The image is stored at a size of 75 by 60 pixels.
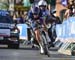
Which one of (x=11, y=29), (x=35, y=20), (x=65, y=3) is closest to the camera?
(x=35, y=20)

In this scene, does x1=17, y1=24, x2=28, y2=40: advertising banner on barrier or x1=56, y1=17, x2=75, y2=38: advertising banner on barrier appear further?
x1=17, y1=24, x2=28, y2=40: advertising banner on barrier

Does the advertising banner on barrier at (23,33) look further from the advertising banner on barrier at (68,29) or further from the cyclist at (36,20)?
the cyclist at (36,20)

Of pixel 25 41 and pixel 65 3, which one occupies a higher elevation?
pixel 65 3

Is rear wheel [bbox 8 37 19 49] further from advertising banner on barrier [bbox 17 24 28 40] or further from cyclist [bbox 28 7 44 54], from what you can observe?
advertising banner on barrier [bbox 17 24 28 40]

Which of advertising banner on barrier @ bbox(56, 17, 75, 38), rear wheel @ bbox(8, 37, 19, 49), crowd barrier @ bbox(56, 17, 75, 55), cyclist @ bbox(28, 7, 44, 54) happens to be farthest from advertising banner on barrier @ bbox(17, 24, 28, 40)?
cyclist @ bbox(28, 7, 44, 54)

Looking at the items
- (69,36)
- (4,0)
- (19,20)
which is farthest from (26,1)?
(69,36)

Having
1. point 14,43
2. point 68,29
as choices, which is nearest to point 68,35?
point 68,29

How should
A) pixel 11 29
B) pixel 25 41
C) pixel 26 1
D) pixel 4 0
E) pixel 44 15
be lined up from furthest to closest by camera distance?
1. pixel 4 0
2. pixel 26 1
3. pixel 25 41
4. pixel 11 29
5. pixel 44 15

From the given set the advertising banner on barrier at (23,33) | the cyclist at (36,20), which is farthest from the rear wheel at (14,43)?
the advertising banner on barrier at (23,33)

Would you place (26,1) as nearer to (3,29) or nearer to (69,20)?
(3,29)

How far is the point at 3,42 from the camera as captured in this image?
21906mm

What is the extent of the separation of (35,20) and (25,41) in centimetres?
1128

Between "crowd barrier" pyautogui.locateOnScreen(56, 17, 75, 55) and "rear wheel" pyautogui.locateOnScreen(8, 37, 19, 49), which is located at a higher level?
"crowd barrier" pyautogui.locateOnScreen(56, 17, 75, 55)

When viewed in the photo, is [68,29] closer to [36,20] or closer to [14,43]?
[36,20]
